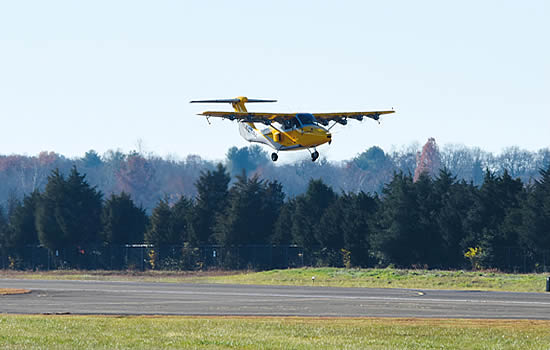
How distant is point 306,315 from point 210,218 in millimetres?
57828

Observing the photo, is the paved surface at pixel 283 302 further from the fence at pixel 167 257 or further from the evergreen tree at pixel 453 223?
the fence at pixel 167 257

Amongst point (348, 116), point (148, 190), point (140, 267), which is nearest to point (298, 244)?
point (140, 267)

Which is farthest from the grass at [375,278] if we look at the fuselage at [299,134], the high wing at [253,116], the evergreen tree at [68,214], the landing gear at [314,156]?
the high wing at [253,116]

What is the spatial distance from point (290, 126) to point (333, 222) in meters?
34.6

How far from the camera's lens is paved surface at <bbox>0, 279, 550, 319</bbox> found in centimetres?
4238

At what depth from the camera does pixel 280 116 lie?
5416 centimetres

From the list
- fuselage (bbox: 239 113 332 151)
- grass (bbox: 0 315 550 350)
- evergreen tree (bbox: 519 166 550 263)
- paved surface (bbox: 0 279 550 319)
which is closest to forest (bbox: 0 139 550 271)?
evergreen tree (bbox: 519 166 550 263)

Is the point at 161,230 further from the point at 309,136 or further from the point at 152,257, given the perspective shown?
the point at 309,136

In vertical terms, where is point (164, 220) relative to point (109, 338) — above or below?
above

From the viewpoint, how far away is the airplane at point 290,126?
2068 inches

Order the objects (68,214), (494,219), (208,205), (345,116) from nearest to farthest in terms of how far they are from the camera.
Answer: (345,116) → (494,219) → (208,205) → (68,214)

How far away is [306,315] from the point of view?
40719 millimetres

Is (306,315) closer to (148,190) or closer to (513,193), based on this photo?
(513,193)

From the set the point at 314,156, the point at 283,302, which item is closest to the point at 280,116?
the point at 314,156
